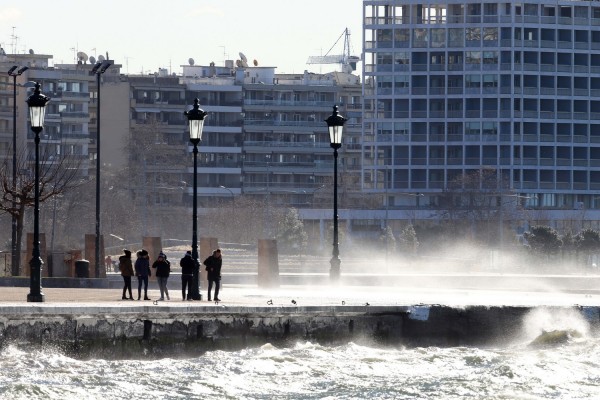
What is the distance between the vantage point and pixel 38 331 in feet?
110

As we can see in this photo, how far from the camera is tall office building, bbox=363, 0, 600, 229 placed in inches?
6580

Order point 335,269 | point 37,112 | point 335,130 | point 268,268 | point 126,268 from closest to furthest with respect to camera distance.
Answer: point 37,112 < point 126,268 < point 335,130 < point 335,269 < point 268,268

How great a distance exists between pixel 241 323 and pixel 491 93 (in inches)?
5217

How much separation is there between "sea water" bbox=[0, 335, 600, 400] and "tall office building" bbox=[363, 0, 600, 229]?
129 meters

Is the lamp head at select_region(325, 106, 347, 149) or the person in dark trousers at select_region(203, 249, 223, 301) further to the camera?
the lamp head at select_region(325, 106, 347, 149)

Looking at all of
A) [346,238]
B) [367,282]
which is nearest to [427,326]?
[367,282]

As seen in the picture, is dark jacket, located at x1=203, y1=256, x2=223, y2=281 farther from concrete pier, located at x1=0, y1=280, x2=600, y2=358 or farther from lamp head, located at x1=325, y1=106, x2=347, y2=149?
lamp head, located at x1=325, y1=106, x2=347, y2=149

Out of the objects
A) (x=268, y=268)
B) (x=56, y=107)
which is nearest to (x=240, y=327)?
(x=268, y=268)

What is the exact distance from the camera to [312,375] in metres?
34.9

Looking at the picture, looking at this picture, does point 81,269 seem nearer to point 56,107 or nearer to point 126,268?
point 126,268

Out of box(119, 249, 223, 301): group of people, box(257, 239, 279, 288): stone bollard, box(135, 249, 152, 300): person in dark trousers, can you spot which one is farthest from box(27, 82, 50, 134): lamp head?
box(257, 239, 279, 288): stone bollard

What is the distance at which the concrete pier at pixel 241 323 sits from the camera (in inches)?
1344

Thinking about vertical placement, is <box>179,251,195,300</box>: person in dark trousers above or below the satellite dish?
below

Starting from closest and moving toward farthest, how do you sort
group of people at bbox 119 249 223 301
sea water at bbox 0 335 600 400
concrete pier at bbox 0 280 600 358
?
1. sea water at bbox 0 335 600 400
2. concrete pier at bbox 0 280 600 358
3. group of people at bbox 119 249 223 301
